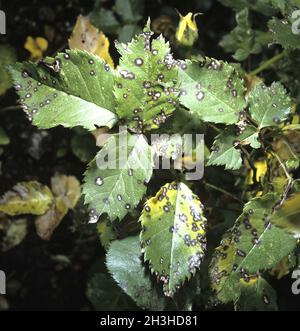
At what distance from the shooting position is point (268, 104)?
867mm

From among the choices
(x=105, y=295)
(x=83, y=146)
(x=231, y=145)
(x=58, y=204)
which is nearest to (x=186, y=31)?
(x=231, y=145)

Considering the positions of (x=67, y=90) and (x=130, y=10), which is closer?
(x=67, y=90)

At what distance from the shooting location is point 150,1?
1.38 meters

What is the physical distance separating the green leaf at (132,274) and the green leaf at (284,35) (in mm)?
509

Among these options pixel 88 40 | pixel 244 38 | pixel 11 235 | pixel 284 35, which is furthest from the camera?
Result: pixel 11 235

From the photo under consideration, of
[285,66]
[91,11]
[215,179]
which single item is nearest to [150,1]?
[91,11]

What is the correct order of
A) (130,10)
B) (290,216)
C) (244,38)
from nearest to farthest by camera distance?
1. (290,216)
2. (244,38)
3. (130,10)

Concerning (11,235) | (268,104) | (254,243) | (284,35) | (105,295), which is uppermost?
(284,35)

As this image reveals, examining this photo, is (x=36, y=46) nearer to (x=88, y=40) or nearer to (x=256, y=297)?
(x=88, y=40)

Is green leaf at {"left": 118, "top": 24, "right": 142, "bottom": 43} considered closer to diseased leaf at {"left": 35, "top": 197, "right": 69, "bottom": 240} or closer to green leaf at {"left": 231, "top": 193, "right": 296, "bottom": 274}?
diseased leaf at {"left": 35, "top": 197, "right": 69, "bottom": 240}

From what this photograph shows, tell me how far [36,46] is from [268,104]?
0.79 m

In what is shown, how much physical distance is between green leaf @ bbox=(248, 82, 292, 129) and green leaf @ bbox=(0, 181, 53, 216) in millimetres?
584

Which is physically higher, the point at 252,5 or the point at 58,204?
the point at 252,5

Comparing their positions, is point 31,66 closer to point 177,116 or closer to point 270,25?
point 177,116
